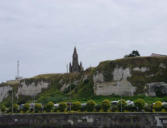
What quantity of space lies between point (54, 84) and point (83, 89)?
14245 millimetres

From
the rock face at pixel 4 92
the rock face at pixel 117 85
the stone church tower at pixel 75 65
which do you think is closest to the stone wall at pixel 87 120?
the rock face at pixel 117 85

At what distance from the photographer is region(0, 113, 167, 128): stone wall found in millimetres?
29922

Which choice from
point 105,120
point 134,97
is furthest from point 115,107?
point 134,97

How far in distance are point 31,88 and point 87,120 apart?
43939 millimetres

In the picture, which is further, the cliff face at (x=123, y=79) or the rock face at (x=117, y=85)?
the rock face at (x=117, y=85)

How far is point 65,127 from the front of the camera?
34125mm

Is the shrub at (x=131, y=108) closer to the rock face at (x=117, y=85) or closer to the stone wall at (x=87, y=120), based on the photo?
the stone wall at (x=87, y=120)

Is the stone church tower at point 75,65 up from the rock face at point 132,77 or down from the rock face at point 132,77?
up

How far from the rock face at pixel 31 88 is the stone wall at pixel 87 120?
34051 millimetres

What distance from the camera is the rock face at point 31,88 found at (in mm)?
74125

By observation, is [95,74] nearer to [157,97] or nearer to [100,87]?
[100,87]

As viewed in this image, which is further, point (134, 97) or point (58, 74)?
point (58, 74)

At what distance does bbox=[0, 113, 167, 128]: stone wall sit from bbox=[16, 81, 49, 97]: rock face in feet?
112

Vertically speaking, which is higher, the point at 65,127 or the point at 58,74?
the point at 58,74
